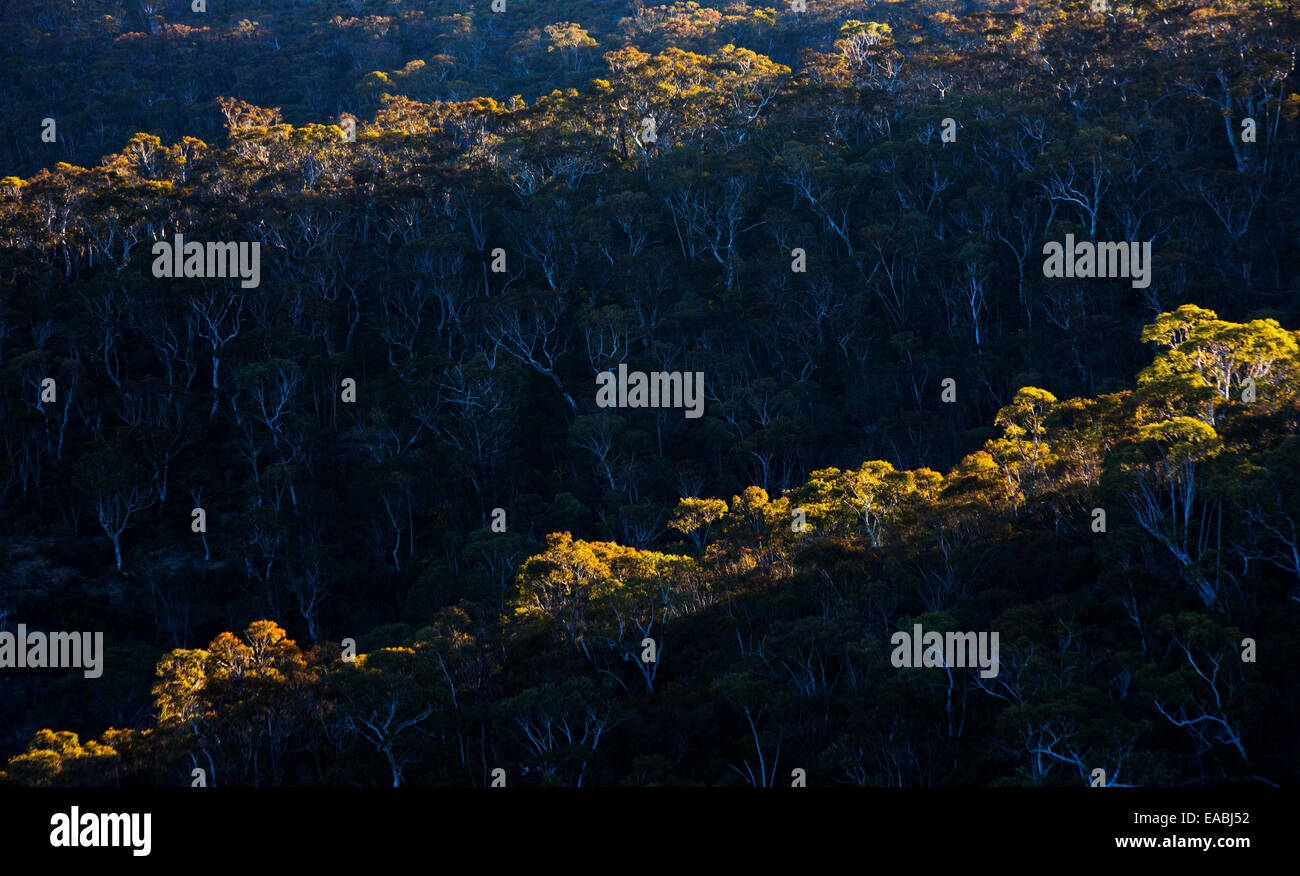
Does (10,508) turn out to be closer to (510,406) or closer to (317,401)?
(317,401)

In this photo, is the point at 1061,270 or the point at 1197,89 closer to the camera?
the point at 1061,270

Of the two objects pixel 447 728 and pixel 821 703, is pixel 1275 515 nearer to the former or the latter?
pixel 821 703

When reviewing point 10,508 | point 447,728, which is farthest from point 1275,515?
point 10,508

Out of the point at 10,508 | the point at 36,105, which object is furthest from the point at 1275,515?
the point at 36,105

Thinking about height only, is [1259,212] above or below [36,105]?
below

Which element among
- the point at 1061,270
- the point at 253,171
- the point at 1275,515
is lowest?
the point at 1275,515

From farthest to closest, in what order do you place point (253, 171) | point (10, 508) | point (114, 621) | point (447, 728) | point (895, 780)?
point (253, 171), point (10, 508), point (114, 621), point (447, 728), point (895, 780)

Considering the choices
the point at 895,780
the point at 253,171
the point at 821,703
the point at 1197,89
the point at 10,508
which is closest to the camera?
the point at 895,780
